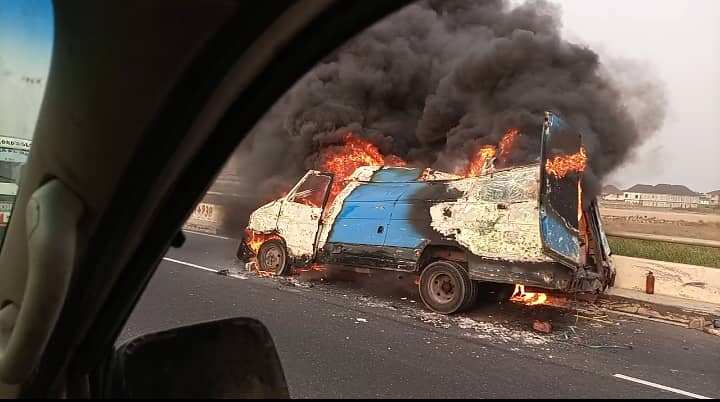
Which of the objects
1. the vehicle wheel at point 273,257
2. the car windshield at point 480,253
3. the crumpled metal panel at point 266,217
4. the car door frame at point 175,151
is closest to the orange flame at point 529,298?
the car windshield at point 480,253

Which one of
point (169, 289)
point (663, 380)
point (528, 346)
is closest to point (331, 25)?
point (663, 380)

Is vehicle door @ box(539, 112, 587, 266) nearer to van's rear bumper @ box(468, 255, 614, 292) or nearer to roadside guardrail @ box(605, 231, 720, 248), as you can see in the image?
van's rear bumper @ box(468, 255, 614, 292)

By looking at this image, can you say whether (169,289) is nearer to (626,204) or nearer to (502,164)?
(502,164)

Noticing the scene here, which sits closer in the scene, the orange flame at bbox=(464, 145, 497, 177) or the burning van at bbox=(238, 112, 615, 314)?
the burning van at bbox=(238, 112, 615, 314)

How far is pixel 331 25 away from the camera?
1.03 meters

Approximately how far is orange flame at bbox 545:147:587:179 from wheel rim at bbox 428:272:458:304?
1.95 metres

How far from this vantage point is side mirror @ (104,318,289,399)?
49.1 inches

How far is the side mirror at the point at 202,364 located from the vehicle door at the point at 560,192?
6.32 m

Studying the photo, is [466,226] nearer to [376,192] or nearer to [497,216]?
[497,216]

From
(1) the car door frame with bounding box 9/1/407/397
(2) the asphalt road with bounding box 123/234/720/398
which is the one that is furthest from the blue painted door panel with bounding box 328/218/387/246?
(1) the car door frame with bounding box 9/1/407/397

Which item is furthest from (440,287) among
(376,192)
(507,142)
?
(507,142)

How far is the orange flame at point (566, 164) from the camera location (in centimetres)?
731

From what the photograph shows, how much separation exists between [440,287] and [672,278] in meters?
3.71

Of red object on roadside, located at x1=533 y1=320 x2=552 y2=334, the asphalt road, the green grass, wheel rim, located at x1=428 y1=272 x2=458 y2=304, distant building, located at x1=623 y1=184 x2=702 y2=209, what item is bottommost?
the asphalt road
